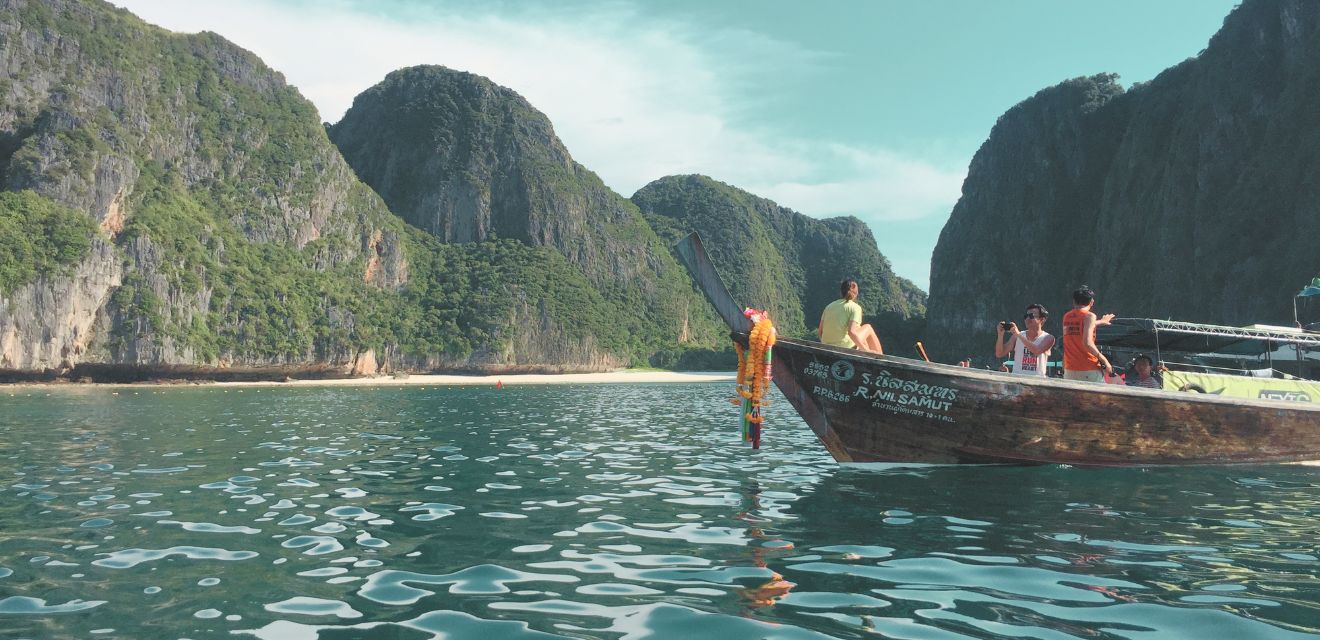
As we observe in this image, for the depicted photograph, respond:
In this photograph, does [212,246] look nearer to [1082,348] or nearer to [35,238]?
[35,238]

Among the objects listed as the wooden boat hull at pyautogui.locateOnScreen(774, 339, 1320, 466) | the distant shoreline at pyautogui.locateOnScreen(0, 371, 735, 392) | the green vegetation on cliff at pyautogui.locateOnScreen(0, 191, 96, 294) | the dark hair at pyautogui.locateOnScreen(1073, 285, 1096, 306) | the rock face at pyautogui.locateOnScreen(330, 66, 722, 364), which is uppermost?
the rock face at pyautogui.locateOnScreen(330, 66, 722, 364)

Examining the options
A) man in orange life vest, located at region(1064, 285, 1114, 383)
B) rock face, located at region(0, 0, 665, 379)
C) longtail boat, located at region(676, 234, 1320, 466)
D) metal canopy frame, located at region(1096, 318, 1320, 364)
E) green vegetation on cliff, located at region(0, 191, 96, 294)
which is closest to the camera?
longtail boat, located at region(676, 234, 1320, 466)

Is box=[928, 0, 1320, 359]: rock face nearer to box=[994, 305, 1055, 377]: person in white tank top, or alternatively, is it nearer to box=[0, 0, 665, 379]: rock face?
box=[994, 305, 1055, 377]: person in white tank top

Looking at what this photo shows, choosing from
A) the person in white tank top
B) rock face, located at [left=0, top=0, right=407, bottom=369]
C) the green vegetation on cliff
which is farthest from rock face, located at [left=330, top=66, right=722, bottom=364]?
the person in white tank top

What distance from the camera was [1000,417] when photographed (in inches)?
400

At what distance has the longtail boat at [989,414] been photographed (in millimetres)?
10109

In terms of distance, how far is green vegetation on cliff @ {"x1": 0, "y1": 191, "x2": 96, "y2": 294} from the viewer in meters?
64.9

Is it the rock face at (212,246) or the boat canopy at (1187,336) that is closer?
the boat canopy at (1187,336)

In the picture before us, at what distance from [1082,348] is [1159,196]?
287 ft

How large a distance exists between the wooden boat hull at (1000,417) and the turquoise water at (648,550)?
0.36m

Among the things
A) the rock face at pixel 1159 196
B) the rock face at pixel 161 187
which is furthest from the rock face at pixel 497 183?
the rock face at pixel 1159 196

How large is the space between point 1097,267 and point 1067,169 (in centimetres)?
3094

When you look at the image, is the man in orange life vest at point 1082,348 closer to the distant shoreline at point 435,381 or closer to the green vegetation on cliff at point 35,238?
the distant shoreline at point 435,381

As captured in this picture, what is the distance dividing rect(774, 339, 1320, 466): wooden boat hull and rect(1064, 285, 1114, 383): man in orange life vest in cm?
50
